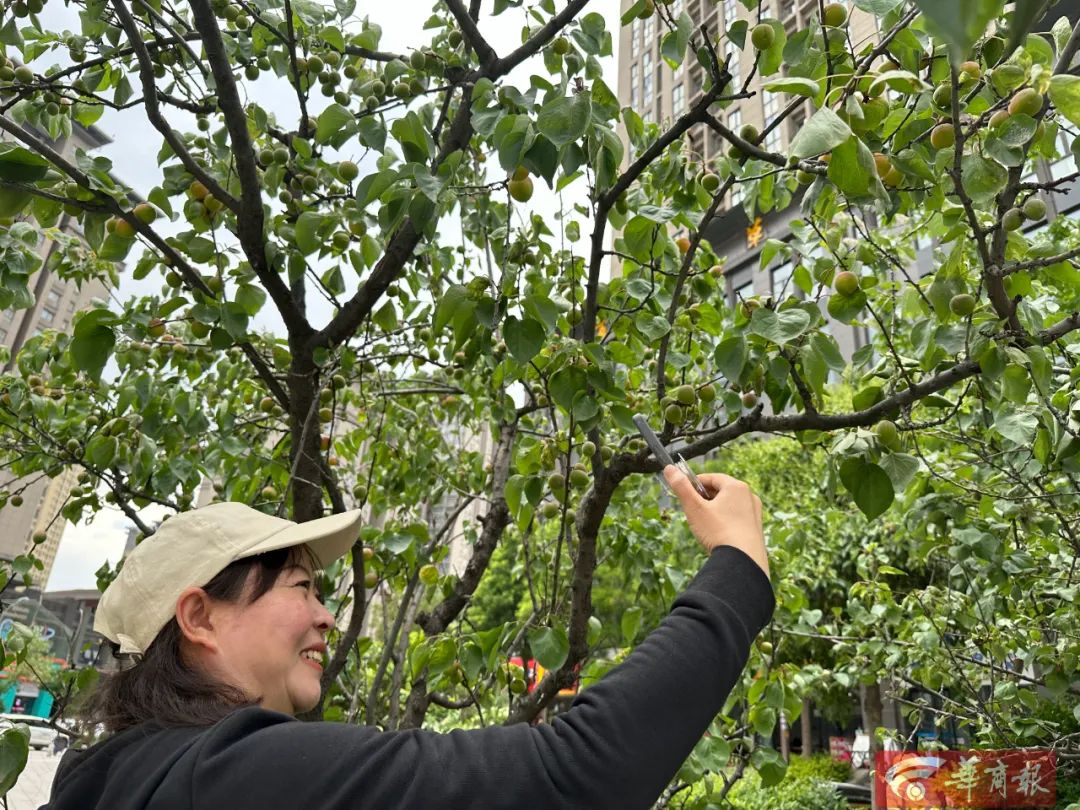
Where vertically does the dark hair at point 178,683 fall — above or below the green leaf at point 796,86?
below

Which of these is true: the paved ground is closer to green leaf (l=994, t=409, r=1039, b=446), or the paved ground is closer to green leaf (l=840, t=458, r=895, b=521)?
green leaf (l=840, t=458, r=895, b=521)

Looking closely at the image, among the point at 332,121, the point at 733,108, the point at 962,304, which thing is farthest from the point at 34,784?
the point at 733,108

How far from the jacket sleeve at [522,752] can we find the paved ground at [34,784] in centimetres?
1126

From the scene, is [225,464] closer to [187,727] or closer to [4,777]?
[4,777]

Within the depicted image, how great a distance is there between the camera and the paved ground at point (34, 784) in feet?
43.5

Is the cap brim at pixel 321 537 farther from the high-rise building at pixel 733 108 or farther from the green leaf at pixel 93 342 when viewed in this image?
the high-rise building at pixel 733 108

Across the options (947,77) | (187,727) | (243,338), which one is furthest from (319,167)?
(187,727)

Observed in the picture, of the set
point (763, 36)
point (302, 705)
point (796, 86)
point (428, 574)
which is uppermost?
point (763, 36)

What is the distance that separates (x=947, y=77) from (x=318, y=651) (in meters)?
2.00

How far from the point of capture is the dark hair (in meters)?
1.27

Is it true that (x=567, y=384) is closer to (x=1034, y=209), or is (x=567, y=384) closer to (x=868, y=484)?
(x=868, y=484)

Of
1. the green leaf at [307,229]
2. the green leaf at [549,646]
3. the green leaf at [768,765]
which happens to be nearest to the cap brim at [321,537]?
the green leaf at [549,646]

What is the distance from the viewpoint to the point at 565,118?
66.3 inches

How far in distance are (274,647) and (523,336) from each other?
1011 millimetres
